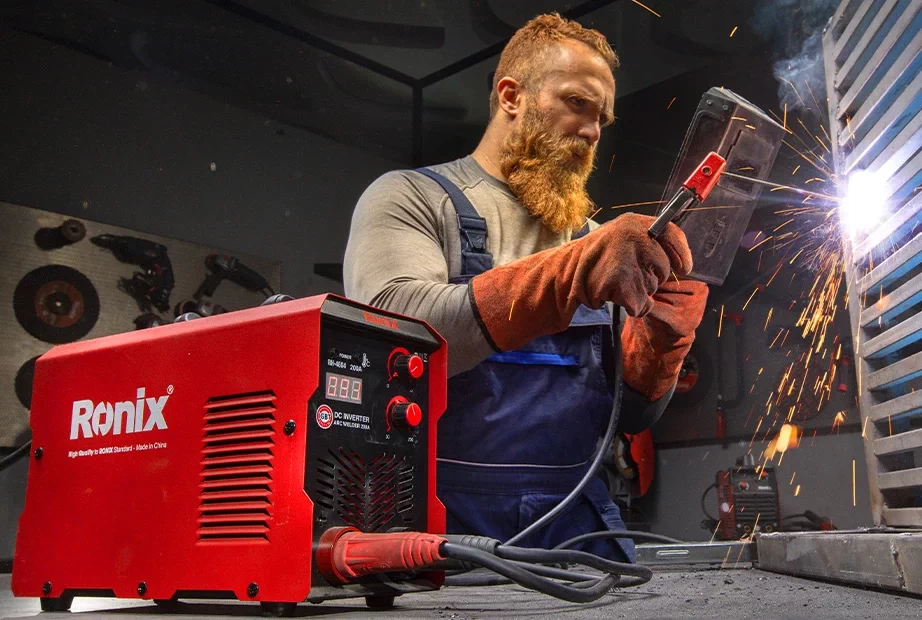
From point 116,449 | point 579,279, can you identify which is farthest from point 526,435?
point 116,449

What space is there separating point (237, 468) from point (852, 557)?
2.72 ft

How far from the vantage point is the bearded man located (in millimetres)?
1154

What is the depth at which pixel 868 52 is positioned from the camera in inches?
74.4

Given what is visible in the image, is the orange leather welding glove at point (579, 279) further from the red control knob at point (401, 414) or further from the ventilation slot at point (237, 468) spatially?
the ventilation slot at point (237, 468)

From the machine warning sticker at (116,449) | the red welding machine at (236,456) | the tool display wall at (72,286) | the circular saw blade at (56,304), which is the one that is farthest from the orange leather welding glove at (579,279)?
the circular saw blade at (56,304)

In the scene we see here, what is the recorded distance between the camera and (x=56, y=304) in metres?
3.35

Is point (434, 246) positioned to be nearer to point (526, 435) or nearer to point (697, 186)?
point (526, 435)

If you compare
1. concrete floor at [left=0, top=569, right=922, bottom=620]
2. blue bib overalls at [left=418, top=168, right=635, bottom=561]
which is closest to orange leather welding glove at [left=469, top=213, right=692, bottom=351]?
blue bib overalls at [left=418, top=168, right=635, bottom=561]

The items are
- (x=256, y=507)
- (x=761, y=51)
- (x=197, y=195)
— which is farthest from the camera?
(x=197, y=195)

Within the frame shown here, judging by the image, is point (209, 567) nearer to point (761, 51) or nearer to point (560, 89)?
point (560, 89)

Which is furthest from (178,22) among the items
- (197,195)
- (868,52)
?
(868,52)

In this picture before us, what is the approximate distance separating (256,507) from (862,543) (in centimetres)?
79

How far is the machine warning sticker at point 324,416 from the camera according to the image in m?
0.86

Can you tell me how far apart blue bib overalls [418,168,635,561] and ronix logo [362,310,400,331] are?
17.1 inches
